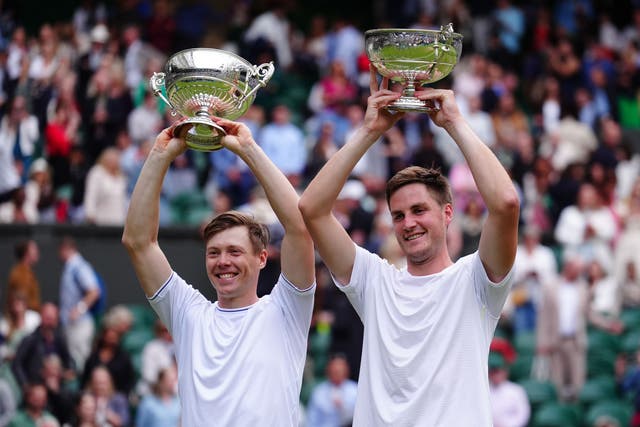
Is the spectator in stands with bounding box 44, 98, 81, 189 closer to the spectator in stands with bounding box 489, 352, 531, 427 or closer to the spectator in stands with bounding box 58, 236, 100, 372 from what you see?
the spectator in stands with bounding box 58, 236, 100, 372

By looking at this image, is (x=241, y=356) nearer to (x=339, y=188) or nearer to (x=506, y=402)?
(x=339, y=188)

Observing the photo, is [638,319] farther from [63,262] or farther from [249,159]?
[249,159]

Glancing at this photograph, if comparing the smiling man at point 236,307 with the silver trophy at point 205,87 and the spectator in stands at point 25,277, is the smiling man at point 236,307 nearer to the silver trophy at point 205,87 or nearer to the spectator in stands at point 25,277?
the silver trophy at point 205,87

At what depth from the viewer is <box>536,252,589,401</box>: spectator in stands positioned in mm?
13000

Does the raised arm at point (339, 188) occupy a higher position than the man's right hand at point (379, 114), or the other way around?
the man's right hand at point (379, 114)

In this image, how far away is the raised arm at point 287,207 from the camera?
5.71 m

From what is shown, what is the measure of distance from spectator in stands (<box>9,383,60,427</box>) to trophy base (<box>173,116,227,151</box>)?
558 cm

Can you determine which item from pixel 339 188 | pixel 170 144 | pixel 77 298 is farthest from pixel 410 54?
pixel 77 298

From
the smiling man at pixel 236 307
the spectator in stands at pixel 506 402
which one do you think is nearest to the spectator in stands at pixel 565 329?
the spectator in stands at pixel 506 402

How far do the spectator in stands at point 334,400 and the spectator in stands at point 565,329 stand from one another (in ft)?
7.22

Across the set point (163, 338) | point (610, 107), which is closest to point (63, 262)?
point (163, 338)

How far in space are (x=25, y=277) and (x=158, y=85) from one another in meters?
7.54

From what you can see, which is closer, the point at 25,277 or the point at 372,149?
the point at 25,277

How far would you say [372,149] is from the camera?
599 inches
